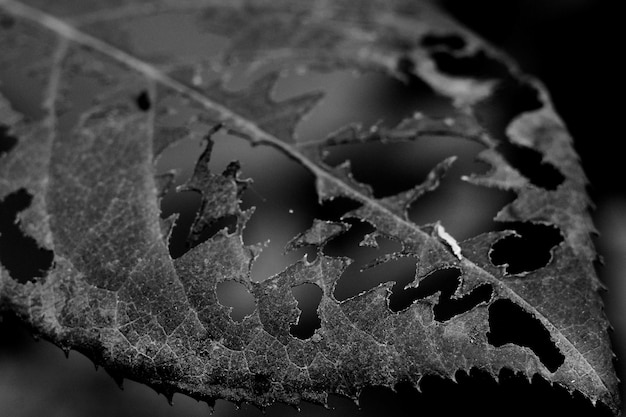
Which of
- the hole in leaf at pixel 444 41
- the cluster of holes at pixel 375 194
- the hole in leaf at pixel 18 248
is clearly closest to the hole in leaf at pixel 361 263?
the cluster of holes at pixel 375 194

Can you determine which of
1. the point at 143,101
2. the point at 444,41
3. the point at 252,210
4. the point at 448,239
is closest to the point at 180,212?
the point at 252,210

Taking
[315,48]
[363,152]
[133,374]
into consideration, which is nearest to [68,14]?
[315,48]

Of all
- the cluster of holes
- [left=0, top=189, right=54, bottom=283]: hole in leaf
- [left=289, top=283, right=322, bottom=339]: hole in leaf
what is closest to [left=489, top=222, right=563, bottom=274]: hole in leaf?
the cluster of holes

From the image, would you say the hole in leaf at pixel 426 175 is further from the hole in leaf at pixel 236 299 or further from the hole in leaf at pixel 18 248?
Result: the hole in leaf at pixel 18 248

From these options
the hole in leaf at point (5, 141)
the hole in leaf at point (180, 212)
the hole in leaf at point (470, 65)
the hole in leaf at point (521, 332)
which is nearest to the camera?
the hole in leaf at point (521, 332)

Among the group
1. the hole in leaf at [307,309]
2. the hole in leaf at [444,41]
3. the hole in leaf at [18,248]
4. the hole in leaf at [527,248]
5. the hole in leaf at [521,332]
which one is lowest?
the hole in leaf at [307,309]

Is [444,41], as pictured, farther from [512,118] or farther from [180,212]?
[180,212]
